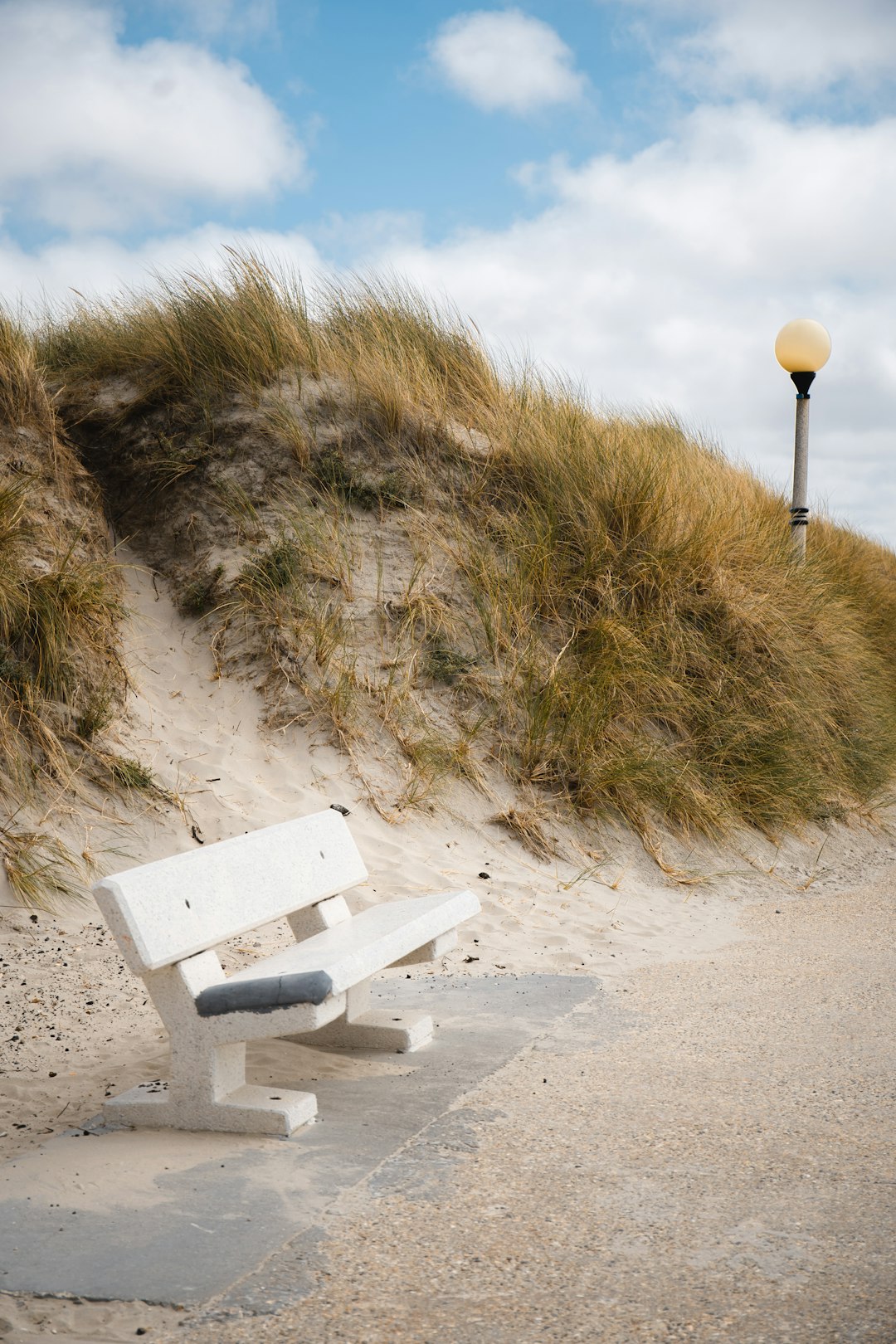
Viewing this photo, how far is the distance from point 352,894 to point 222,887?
2.63m

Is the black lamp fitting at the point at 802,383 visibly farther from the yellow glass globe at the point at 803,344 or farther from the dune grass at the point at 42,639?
the dune grass at the point at 42,639

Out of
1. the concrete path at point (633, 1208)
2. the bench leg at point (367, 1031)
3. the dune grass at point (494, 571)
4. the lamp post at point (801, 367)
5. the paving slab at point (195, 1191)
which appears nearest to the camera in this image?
the concrete path at point (633, 1208)

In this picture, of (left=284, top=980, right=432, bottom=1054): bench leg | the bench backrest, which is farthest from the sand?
the bench backrest

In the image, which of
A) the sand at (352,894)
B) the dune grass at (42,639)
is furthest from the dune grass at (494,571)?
the dune grass at (42,639)

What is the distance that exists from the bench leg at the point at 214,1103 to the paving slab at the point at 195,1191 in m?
0.04

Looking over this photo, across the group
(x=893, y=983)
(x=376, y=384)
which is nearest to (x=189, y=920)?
(x=893, y=983)

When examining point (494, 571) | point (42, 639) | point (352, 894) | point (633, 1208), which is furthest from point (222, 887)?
point (494, 571)

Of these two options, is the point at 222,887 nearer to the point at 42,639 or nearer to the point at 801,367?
the point at 42,639

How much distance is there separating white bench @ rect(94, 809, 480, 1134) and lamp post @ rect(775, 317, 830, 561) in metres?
7.81

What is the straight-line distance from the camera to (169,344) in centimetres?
946

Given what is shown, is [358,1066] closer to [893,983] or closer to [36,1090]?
[36,1090]

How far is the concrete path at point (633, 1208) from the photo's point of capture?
228cm

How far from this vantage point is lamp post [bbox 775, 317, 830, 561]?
1070cm

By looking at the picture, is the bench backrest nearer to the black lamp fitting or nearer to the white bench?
the white bench
